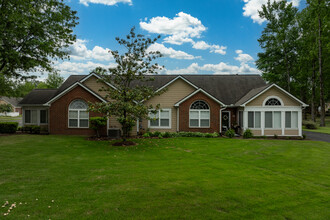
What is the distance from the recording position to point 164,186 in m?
6.47

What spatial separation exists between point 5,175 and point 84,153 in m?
4.32

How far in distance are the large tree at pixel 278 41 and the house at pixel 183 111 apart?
21475mm

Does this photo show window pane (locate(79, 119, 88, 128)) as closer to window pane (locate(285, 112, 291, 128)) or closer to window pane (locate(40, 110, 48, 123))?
window pane (locate(40, 110, 48, 123))

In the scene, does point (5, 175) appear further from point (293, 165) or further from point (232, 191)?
point (293, 165)

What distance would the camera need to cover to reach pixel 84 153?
11.5 m

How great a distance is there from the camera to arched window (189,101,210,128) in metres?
20.0

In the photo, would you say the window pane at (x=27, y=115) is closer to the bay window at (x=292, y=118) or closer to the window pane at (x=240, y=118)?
the window pane at (x=240, y=118)

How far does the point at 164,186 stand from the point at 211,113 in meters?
14.4

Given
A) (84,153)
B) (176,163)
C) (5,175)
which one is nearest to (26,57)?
(84,153)

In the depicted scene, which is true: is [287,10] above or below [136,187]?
above

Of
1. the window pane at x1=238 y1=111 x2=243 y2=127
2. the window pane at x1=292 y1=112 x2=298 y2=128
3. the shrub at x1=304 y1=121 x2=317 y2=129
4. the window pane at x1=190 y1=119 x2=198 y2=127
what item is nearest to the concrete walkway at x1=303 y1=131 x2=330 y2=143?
the window pane at x1=292 y1=112 x2=298 y2=128

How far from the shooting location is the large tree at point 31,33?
1581cm

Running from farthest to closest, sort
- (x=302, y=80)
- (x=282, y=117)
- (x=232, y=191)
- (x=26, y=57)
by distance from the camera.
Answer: (x=302, y=80) → (x=282, y=117) → (x=26, y=57) → (x=232, y=191)

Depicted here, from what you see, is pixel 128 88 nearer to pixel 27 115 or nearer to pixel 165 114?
pixel 165 114
